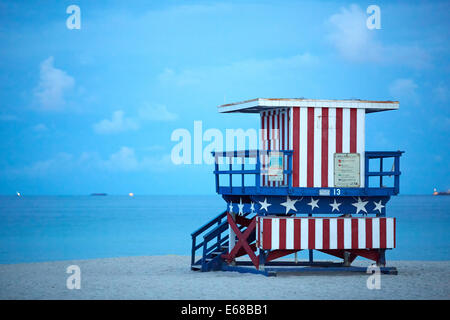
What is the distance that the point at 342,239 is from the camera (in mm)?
14773

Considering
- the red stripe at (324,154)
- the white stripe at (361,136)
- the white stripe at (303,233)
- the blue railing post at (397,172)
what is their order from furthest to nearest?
the blue railing post at (397,172) < the white stripe at (361,136) < the red stripe at (324,154) < the white stripe at (303,233)

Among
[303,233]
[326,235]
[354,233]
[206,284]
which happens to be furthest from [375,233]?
[206,284]

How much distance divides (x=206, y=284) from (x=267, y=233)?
1734 mm

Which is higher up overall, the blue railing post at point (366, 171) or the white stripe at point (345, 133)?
the white stripe at point (345, 133)

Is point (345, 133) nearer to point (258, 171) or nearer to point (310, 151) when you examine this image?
point (310, 151)

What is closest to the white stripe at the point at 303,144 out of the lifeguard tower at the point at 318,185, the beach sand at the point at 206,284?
the lifeguard tower at the point at 318,185

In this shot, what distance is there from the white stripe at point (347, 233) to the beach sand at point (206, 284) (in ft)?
2.21

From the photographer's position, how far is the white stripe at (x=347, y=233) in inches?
583

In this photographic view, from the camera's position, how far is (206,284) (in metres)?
13.7

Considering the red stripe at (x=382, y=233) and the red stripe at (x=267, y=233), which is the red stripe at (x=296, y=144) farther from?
the red stripe at (x=382, y=233)
